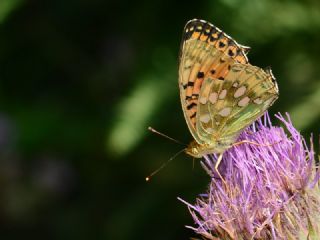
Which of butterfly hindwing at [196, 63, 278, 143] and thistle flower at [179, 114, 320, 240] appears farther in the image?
butterfly hindwing at [196, 63, 278, 143]

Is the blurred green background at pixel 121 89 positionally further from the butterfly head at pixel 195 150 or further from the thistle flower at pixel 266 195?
the thistle flower at pixel 266 195

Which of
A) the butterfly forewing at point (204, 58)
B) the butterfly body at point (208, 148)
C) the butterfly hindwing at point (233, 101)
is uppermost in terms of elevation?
the butterfly forewing at point (204, 58)

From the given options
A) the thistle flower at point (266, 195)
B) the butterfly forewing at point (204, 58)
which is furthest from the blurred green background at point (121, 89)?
the thistle flower at point (266, 195)

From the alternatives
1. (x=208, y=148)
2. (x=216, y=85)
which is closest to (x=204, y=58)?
(x=216, y=85)

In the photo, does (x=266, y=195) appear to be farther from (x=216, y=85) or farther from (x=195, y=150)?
(x=216, y=85)

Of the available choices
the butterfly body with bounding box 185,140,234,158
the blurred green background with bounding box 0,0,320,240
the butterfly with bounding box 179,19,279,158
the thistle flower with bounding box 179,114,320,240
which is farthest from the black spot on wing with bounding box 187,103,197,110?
the blurred green background with bounding box 0,0,320,240

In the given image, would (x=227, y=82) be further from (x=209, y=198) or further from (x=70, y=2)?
(x=70, y=2)

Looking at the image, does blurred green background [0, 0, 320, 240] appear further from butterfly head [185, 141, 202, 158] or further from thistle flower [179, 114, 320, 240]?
thistle flower [179, 114, 320, 240]
